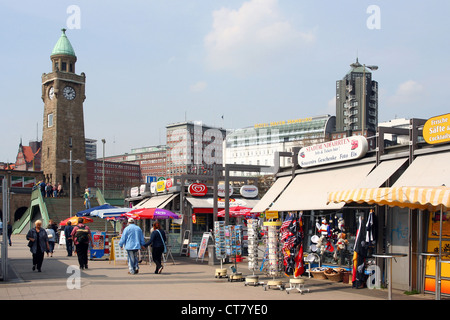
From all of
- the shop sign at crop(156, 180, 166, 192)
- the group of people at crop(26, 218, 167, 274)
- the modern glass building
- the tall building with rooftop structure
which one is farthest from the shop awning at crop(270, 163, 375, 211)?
the modern glass building

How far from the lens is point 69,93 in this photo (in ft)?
261

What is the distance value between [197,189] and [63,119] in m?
54.8

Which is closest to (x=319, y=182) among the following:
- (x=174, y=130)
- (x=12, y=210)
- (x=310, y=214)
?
(x=310, y=214)

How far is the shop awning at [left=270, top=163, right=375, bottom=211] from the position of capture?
51.3ft

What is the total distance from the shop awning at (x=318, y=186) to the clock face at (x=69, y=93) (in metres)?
65.3

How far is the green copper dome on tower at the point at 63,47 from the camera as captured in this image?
264 feet

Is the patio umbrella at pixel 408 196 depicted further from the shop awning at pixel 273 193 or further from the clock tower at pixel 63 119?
the clock tower at pixel 63 119

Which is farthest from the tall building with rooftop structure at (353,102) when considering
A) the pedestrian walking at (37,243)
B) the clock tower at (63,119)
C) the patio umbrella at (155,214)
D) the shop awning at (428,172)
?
the shop awning at (428,172)

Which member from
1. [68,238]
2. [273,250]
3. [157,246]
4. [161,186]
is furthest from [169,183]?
[273,250]

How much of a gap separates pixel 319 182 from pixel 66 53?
6951 centimetres

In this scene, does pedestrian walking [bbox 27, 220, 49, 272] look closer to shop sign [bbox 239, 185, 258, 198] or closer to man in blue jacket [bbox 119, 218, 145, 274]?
man in blue jacket [bbox 119, 218, 145, 274]

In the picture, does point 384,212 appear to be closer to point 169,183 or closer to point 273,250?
point 273,250

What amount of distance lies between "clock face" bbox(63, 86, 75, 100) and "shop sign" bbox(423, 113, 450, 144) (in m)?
71.2
